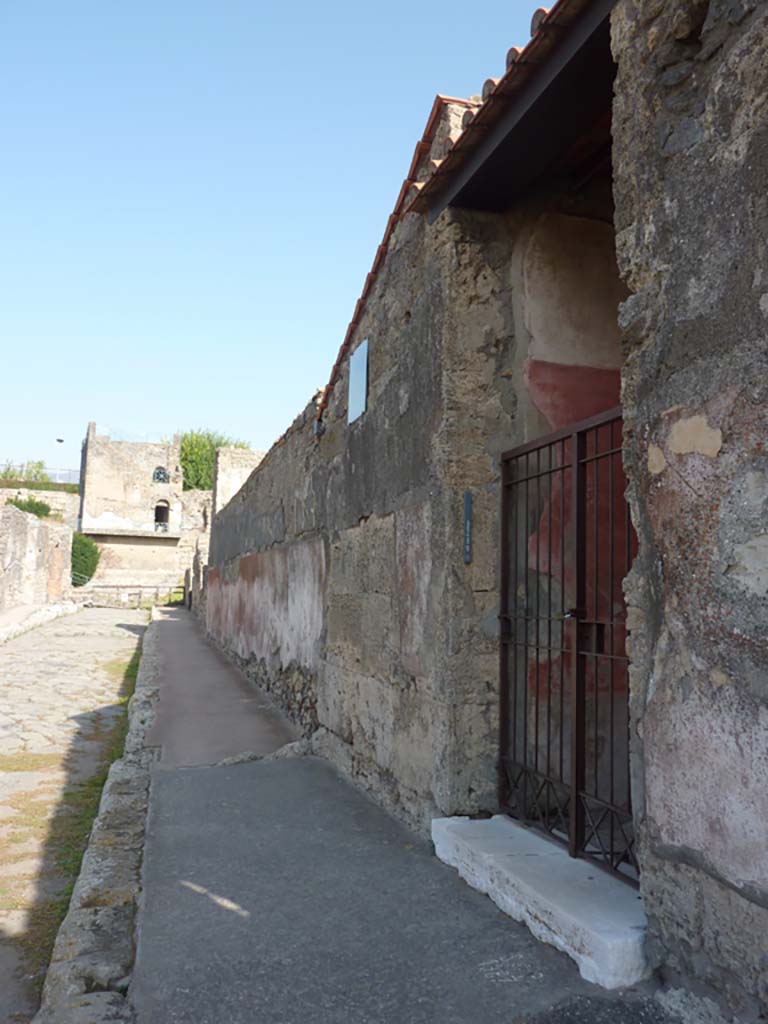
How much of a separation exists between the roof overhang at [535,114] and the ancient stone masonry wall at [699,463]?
0.24m

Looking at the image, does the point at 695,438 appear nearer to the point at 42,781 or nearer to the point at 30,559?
the point at 42,781

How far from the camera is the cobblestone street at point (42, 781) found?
3.00 m

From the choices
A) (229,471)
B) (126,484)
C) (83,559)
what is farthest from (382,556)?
(126,484)

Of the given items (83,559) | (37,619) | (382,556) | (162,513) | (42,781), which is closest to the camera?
(382,556)

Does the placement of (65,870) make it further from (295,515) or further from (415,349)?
(295,515)

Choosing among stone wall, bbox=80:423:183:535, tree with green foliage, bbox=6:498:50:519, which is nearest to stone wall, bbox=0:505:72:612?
tree with green foliage, bbox=6:498:50:519

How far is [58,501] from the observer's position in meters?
41.9

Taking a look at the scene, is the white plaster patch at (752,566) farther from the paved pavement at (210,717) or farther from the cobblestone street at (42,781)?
the paved pavement at (210,717)

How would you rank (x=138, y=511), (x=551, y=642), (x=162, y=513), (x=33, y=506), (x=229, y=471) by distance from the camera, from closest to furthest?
1. (x=551, y=642)
2. (x=229, y=471)
3. (x=33, y=506)
4. (x=138, y=511)
5. (x=162, y=513)

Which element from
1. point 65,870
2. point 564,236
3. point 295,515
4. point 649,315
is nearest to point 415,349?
point 564,236

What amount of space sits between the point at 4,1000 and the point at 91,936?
0.46 meters

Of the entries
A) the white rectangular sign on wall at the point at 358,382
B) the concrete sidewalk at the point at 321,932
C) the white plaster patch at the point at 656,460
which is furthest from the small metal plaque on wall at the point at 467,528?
the white rectangular sign on wall at the point at 358,382

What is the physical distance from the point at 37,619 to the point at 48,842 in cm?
1571

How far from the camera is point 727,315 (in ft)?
5.91
